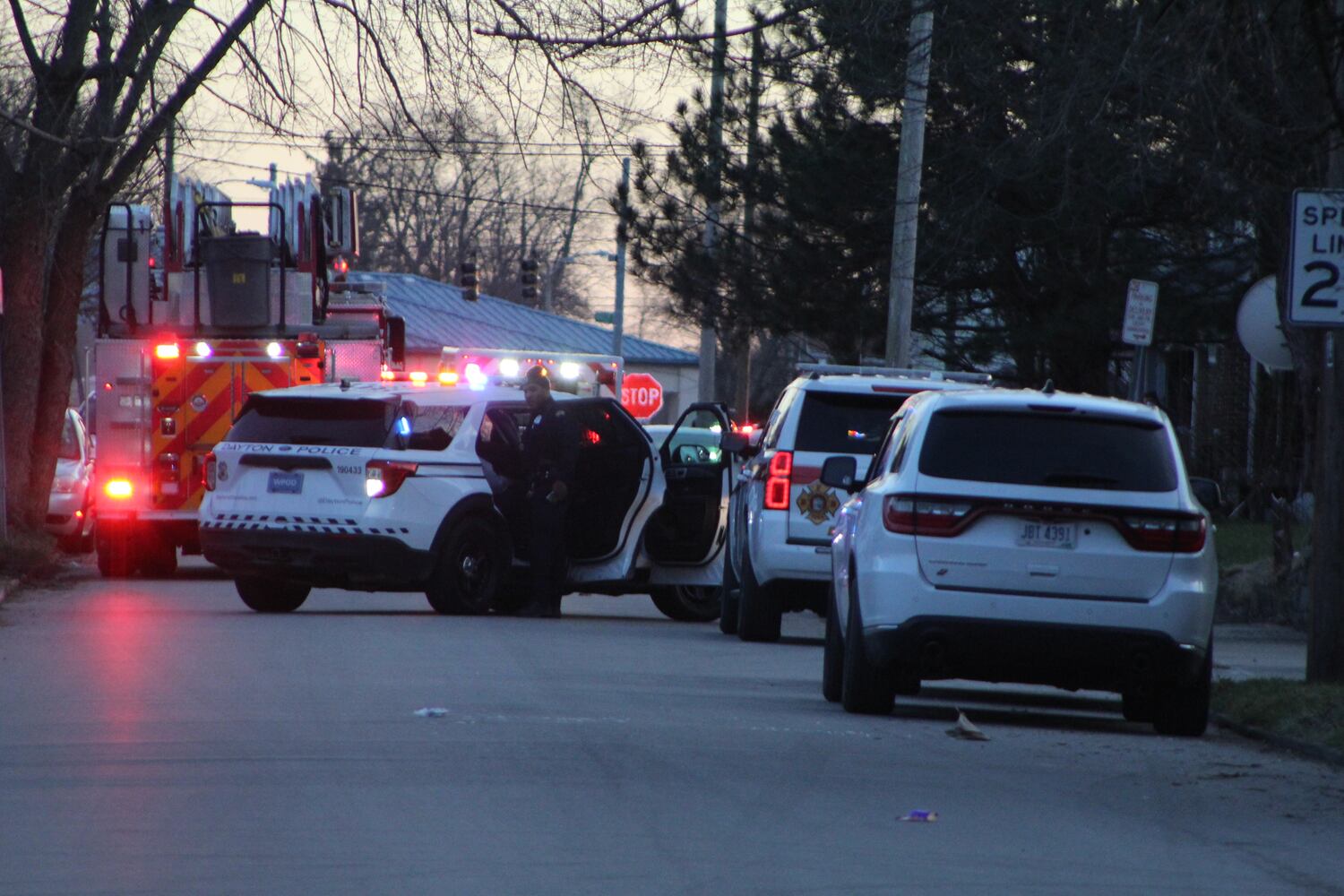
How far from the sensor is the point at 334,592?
2123 centimetres

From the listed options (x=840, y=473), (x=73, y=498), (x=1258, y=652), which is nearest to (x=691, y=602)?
(x=1258, y=652)

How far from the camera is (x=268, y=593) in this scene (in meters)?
17.6

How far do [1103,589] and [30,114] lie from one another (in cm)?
1565

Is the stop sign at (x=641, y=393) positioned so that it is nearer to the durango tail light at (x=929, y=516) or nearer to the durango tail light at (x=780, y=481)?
the durango tail light at (x=780, y=481)

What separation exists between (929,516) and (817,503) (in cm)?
451

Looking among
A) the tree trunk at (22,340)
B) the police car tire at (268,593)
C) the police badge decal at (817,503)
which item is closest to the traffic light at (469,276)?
the tree trunk at (22,340)

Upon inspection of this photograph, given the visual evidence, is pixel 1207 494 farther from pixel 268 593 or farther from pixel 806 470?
pixel 268 593

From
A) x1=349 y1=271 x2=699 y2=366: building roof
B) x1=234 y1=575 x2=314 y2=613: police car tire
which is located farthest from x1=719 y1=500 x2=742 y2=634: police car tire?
x1=349 y1=271 x2=699 y2=366: building roof

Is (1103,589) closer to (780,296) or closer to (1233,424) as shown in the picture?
(1233,424)

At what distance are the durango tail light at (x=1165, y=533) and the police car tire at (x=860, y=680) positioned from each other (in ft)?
4.47

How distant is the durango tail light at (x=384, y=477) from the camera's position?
16719 mm

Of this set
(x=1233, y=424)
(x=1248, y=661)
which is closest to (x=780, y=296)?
(x=1233, y=424)

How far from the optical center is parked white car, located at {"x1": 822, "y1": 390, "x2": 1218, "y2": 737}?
1048 centimetres

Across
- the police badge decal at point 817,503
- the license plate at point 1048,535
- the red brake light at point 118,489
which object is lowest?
the red brake light at point 118,489
